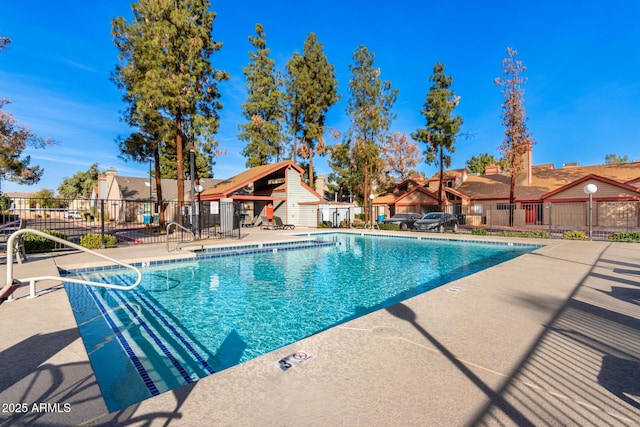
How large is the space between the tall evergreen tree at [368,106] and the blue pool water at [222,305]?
1551 cm

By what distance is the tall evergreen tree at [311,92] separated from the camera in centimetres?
3009

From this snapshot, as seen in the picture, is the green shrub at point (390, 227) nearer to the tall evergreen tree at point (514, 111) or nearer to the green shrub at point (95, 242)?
the tall evergreen tree at point (514, 111)

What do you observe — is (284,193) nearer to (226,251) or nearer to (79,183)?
(226,251)

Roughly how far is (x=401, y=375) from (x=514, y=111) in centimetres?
2679

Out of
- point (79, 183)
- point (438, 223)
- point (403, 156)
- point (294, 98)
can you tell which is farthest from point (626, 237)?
point (79, 183)

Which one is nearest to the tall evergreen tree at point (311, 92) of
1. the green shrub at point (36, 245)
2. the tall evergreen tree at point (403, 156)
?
the tall evergreen tree at point (403, 156)

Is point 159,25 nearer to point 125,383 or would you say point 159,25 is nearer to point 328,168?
point 125,383

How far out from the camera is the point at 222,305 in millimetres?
6438

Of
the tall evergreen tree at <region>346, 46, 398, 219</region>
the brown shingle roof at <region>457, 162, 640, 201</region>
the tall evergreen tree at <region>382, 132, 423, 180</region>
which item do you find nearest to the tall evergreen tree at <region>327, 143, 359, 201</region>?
the tall evergreen tree at <region>382, 132, 423, 180</region>

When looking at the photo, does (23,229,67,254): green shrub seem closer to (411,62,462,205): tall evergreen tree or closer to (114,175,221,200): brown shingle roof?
(114,175,221,200): brown shingle roof

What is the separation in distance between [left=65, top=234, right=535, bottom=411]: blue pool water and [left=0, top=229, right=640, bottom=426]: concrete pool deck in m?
0.75

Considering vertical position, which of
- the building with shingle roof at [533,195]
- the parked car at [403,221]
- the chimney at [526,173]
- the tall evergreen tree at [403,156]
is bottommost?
the parked car at [403,221]

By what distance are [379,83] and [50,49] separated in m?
22.1

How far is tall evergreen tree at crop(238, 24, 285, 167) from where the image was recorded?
3027 cm
